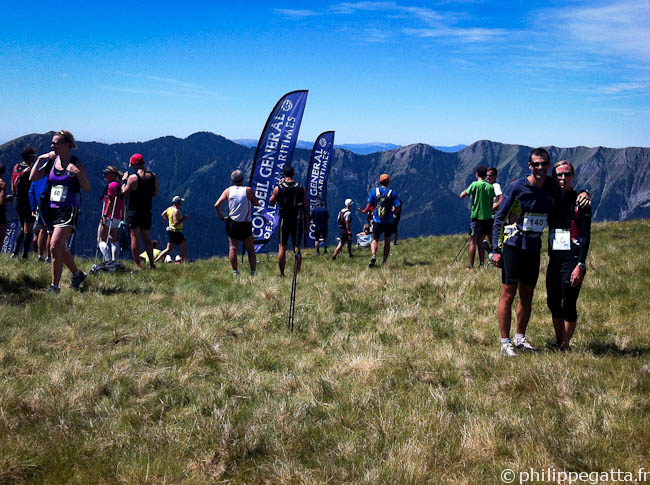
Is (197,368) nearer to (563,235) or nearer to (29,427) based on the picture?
(29,427)

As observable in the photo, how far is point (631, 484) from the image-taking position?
307cm

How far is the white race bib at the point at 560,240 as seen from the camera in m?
5.59

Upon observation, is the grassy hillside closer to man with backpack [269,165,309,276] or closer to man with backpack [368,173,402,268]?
man with backpack [269,165,309,276]

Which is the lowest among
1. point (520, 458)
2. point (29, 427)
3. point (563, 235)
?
point (29, 427)

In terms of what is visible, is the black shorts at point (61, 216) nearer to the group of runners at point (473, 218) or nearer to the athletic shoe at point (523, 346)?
the group of runners at point (473, 218)

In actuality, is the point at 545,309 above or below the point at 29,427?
above

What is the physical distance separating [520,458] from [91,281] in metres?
7.72

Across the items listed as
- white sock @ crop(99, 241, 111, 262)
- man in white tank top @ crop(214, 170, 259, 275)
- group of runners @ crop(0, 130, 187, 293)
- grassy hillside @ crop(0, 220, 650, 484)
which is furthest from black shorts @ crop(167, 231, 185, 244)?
grassy hillside @ crop(0, 220, 650, 484)

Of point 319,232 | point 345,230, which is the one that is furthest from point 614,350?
point 319,232

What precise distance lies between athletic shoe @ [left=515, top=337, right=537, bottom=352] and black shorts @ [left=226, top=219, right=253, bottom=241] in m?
6.16

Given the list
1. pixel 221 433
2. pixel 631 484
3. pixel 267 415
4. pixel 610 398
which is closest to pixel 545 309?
pixel 610 398

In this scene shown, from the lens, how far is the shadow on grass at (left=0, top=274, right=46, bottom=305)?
745 centimetres

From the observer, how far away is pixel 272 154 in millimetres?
16953

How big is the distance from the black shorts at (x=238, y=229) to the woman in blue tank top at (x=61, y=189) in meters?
3.15
